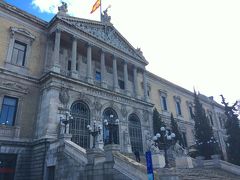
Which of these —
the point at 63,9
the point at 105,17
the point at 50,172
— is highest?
the point at 105,17

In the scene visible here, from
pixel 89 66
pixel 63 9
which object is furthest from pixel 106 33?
pixel 89 66

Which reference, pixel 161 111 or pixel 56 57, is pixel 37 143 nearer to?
pixel 56 57

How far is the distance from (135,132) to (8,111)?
12.3 m

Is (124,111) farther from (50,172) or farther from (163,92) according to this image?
(163,92)

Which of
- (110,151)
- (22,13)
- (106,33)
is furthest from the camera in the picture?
(106,33)

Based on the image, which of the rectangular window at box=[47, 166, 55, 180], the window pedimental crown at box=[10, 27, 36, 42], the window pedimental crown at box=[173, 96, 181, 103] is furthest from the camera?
the window pedimental crown at box=[173, 96, 181, 103]

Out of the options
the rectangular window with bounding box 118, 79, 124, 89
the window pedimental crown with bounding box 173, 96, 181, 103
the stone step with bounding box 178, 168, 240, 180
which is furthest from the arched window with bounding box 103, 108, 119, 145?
the window pedimental crown with bounding box 173, 96, 181, 103

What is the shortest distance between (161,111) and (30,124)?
20198 millimetres

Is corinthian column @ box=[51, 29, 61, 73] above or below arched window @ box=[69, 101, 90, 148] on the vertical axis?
above

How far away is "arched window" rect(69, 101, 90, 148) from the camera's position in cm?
1833

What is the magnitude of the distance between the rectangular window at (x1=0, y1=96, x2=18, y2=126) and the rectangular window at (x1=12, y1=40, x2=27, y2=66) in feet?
10.9

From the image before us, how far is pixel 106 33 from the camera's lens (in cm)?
2541

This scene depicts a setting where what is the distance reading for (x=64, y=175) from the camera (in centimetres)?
1329

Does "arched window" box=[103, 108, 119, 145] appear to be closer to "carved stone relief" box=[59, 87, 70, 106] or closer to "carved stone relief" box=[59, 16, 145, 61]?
"carved stone relief" box=[59, 87, 70, 106]
